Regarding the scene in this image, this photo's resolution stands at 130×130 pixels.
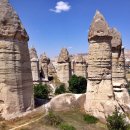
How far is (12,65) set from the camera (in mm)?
24109

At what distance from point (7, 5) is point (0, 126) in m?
9.26

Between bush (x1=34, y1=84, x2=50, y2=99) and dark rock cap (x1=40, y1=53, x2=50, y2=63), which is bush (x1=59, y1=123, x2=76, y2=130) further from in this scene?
dark rock cap (x1=40, y1=53, x2=50, y2=63)

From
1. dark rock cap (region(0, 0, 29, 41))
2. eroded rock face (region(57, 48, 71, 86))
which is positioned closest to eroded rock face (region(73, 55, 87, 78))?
eroded rock face (region(57, 48, 71, 86))

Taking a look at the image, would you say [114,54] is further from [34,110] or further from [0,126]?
[0,126]

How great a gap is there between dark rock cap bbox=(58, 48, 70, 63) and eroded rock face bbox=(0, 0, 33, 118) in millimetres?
24605

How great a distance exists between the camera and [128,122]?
24.9 m

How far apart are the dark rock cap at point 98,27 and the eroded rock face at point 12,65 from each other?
18.2ft

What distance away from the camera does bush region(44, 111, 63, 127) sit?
915 inches

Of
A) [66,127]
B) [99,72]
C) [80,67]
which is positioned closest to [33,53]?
[80,67]

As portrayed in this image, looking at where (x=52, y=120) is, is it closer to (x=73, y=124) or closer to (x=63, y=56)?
(x=73, y=124)

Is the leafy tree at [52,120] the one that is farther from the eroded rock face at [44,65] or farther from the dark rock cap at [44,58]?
the dark rock cap at [44,58]

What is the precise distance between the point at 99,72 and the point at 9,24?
8.19 meters

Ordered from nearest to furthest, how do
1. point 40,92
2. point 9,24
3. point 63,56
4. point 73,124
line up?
point 73,124, point 9,24, point 40,92, point 63,56

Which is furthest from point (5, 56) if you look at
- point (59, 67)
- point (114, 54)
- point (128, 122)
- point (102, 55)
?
point (59, 67)
